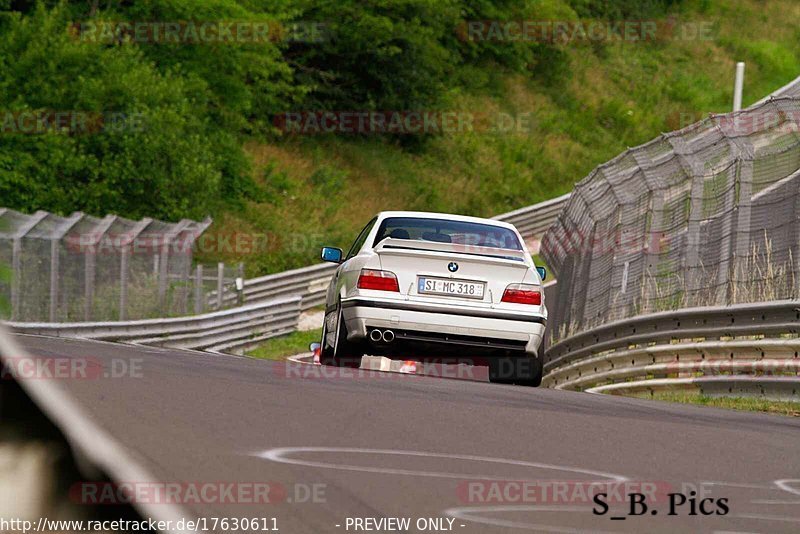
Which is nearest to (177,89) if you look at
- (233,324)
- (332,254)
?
(233,324)

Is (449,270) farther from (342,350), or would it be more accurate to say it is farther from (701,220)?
(701,220)

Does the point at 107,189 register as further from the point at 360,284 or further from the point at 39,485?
the point at 39,485

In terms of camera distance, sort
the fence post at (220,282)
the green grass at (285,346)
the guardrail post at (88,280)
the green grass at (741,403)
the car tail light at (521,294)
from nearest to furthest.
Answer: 1. the green grass at (741,403)
2. the car tail light at (521,294)
3. the guardrail post at (88,280)
4. the green grass at (285,346)
5. the fence post at (220,282)

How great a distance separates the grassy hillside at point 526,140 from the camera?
4641 cm

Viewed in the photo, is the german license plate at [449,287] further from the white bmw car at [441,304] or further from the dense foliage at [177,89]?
the dense foliage at [177,89]

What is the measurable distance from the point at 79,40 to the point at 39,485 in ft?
119

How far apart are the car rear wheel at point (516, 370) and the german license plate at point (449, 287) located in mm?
712

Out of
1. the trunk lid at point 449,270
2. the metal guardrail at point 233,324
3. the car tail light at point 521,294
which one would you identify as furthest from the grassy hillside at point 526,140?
the car tail light at point 521,294

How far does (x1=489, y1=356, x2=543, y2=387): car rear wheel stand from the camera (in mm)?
12977

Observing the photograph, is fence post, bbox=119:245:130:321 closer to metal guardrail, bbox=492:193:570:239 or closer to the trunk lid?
the trunk lid

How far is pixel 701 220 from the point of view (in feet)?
50.0

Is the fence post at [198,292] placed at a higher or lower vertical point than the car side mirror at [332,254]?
lower

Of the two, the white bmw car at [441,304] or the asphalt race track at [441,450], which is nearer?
the asphalt race track at [441,450]

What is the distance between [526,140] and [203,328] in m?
33.2
